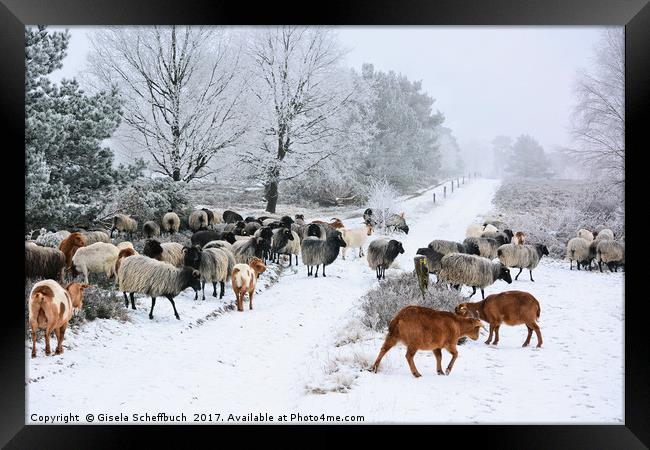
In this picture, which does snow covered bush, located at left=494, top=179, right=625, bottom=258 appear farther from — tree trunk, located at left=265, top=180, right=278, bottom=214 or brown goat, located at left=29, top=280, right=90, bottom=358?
brown goat, located at left=29, top=280, right=90, bottom=358

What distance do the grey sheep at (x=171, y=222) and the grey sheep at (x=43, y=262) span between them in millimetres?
947

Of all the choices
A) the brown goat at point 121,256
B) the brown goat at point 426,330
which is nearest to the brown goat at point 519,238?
the brown goat at point 426,330

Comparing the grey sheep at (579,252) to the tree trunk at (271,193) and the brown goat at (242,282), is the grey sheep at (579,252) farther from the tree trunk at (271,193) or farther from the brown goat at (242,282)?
the brown goat at (242,282)

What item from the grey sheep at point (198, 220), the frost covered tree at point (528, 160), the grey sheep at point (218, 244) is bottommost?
the grey sheep at point (218, 244)

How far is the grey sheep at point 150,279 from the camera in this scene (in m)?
4.36

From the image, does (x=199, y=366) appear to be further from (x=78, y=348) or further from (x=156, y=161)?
(x=156, y=161)

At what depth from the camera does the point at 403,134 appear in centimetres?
478

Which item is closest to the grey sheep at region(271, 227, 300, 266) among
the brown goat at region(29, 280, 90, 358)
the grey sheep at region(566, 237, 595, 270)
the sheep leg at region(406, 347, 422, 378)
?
the sheep leg at region(406, 347, 422, 378)

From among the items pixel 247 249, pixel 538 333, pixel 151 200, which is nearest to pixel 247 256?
pixel 247 249

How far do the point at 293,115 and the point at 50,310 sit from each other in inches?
112

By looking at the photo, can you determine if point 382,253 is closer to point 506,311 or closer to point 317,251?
point 317,251

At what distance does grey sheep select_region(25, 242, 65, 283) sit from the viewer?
425 cm

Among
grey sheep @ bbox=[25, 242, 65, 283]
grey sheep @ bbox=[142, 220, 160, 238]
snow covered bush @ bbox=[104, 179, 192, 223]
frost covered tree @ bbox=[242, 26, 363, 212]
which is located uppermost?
frost covered tree @ bbox=[242, 26, 363, 212]

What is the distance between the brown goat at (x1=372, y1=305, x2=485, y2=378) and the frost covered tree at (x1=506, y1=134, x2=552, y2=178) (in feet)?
5.33
